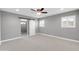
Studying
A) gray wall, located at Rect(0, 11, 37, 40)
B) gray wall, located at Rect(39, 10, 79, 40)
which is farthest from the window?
gray wall, located at Rect(0, 11, 37, 40)

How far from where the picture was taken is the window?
4874 mm

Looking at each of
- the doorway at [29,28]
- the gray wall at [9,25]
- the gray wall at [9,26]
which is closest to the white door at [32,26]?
the doorway at [29,28]

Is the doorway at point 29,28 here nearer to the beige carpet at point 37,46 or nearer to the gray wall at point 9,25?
the beige carpet at point 37,46

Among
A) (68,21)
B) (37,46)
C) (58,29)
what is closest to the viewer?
(37,46)

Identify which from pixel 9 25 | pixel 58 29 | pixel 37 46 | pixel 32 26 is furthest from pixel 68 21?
pixel 9 25

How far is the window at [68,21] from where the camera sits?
4874mm

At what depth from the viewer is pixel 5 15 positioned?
4820 millimetres

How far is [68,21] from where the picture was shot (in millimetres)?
5086

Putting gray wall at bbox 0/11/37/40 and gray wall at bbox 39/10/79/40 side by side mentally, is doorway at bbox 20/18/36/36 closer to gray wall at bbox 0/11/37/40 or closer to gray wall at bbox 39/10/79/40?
gray wall at bbox 39/10/79/40

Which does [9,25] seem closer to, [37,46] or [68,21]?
[37,46]
